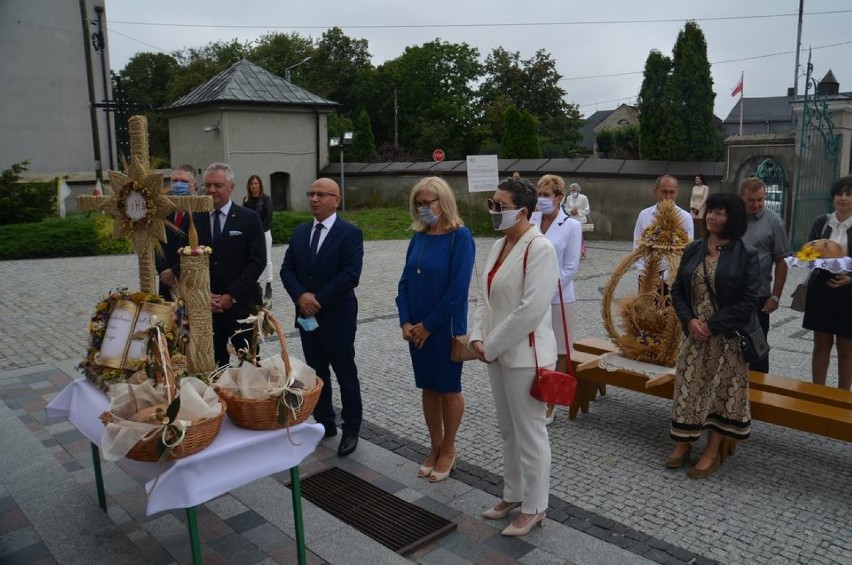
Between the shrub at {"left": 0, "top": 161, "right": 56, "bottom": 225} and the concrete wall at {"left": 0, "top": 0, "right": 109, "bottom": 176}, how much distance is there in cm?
584

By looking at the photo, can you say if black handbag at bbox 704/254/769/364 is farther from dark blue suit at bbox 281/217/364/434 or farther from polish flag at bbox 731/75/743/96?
polish flag at bbox 731/75/743/96

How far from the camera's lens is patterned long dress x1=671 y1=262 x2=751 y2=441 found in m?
4.66

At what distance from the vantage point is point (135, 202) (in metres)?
3.91

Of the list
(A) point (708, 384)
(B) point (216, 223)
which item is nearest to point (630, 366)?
(A) point (708, 384)

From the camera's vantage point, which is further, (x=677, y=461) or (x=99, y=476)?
(x=677, y=461)

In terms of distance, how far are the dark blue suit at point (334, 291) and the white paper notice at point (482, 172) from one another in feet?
35.5

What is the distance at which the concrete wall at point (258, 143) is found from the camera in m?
25.3

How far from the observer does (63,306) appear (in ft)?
34.6

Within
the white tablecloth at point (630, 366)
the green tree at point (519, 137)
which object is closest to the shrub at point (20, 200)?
the green tree at point (519, 137)

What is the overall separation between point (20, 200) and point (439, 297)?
16.9 metres

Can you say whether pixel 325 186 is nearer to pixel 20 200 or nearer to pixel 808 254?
pixel 808 254

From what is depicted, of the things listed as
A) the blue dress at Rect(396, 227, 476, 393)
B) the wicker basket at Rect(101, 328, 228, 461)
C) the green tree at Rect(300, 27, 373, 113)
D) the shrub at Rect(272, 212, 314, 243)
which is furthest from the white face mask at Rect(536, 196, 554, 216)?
the green tree at Rect(300, 27, 373, 113)

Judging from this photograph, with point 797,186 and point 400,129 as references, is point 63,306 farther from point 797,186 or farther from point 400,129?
point 400,129

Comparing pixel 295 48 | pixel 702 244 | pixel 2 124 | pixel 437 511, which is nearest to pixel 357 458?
pixel 437 511
